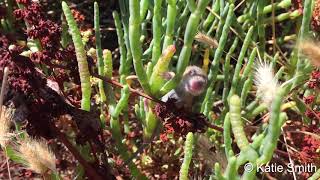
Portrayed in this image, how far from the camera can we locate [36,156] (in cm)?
131

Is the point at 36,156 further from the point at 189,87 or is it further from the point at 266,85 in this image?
the point at 266,85

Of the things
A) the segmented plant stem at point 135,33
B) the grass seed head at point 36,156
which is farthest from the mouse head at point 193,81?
the grass seed head at point 36,156

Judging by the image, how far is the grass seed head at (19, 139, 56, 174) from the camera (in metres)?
1.30

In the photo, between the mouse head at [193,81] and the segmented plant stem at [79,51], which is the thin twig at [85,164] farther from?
the mouse head at [193,81]

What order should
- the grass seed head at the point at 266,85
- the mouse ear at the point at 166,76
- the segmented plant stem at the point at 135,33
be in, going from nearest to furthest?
the grass seed head at the point at 266,85 < the segmented plant stem at the point at 135,33 < the mouse ear at the point at 166,76

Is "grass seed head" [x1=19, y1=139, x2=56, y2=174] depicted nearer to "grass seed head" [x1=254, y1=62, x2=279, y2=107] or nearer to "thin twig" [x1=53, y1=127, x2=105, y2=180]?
"thin twig" [x1=53, y1=127, x2=105, y2=180]

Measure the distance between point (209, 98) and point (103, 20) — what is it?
3.44 feet

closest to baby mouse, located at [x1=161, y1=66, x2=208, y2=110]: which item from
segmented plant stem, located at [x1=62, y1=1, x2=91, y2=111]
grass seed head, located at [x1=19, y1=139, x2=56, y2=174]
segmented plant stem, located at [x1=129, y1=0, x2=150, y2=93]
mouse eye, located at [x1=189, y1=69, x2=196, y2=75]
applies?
mouse eye, located at [x1=189, y1=69, x2=196, y2=75]

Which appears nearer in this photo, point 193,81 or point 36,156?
point 36,156

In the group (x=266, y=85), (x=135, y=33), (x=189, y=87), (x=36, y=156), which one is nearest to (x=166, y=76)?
(x=189, y=87)

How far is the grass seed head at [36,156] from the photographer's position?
1300mm

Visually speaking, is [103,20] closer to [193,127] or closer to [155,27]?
[155,27]

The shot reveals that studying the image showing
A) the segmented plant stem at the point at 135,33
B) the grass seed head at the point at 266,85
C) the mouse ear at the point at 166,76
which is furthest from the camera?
the mouse ear at the point at 166,76

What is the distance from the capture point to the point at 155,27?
4.94 ft
